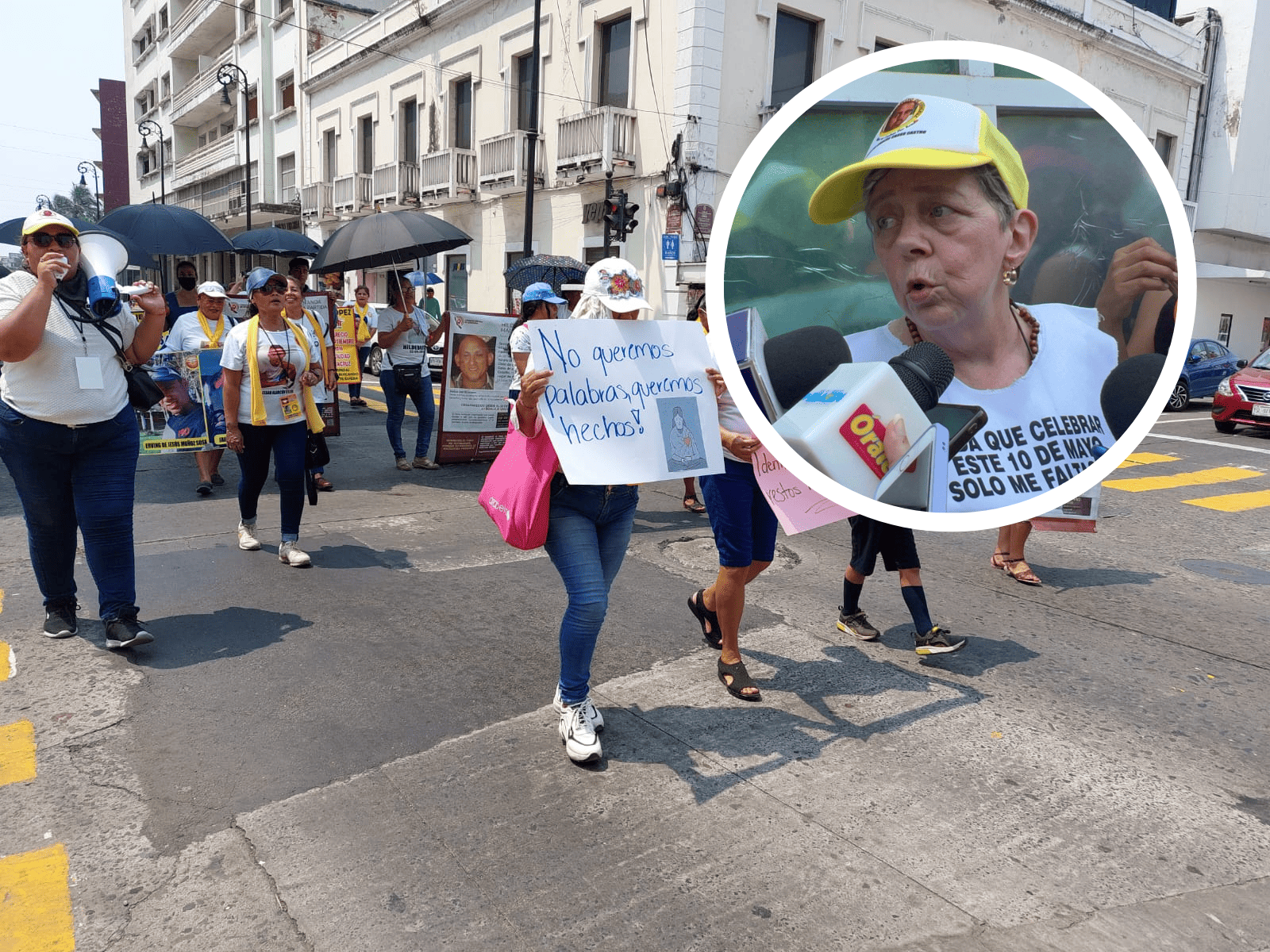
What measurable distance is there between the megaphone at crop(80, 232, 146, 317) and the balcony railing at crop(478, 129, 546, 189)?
18.3m

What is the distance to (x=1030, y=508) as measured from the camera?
200cm

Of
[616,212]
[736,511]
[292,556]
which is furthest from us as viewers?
[616,212]

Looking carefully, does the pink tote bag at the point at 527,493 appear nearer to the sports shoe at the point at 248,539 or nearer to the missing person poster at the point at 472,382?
the sports shoe at the point at 248,539

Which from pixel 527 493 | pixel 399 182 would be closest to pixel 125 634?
pixel 527 493

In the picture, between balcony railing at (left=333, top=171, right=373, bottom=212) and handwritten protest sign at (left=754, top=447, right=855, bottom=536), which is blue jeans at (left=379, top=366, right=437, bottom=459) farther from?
balcony railing at (left=333, top=171, right=373, bottom=212)

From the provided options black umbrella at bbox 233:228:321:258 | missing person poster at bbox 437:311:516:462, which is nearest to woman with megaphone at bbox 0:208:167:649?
missing person poster at bbox 437:311:516:462

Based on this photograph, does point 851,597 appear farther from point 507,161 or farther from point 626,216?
point 507,161

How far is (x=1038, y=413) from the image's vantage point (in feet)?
6.36

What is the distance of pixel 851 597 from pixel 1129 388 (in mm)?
3122

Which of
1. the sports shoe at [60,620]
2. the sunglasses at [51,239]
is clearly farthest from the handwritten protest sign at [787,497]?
the sports shoe at [60,620]

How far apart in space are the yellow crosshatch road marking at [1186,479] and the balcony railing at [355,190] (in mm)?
25079

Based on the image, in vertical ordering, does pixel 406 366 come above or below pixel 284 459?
above

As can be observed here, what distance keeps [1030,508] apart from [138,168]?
6955cm

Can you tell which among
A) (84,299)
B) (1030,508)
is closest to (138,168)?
(84,299)
